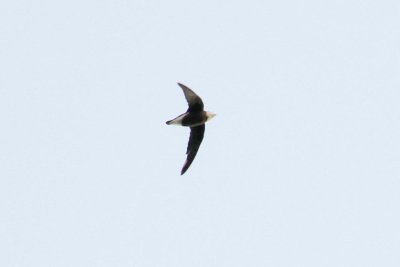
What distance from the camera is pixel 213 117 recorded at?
33938 mm

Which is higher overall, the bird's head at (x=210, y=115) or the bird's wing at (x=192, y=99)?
the bird's wing at (x=192, y=99)

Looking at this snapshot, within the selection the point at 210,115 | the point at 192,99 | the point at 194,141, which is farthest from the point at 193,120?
the point at 194,141

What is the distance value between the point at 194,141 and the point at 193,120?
958 millimetres

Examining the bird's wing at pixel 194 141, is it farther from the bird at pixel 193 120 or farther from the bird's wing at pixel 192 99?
the bird's wing at pixel 192 99

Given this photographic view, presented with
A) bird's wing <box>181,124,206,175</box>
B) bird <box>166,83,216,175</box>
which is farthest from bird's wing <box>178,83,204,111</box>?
bird's wing <box>181,124,206,175</box>

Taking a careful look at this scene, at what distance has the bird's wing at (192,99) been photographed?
32.9 metres

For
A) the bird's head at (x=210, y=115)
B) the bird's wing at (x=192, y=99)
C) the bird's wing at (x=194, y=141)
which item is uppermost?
the bird's wing at (x=192, y=99)

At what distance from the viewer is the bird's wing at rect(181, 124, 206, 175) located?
34469 mm

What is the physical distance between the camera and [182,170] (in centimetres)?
3434

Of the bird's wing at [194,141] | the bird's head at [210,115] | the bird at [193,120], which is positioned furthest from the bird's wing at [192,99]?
the bird's wing at [194,141]

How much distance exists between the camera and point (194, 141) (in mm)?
34531

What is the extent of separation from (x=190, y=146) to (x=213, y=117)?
115 centimetres

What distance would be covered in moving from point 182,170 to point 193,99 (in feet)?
7.01

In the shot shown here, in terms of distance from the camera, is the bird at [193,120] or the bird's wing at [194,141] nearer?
the bird at [193,120]
